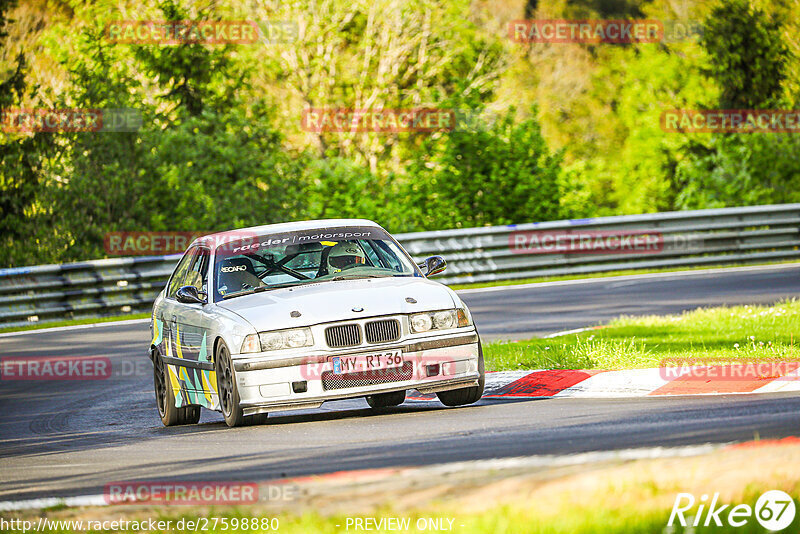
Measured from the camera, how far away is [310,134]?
4241 cm

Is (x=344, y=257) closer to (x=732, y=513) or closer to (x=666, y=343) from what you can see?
(x=666, y=343)

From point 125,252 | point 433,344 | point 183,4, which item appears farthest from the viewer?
point 183,4

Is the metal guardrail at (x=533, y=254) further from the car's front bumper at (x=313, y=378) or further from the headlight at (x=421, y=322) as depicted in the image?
the headlight at (x=421, y=322)

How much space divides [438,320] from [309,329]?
98 centimetres

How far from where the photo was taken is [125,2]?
122ft

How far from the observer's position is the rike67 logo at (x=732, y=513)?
4930 mm

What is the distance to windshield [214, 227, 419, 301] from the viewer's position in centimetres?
1048

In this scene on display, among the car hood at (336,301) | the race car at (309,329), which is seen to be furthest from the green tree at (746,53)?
the car hood at (336,301)

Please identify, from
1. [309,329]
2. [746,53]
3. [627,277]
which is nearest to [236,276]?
[309,329]

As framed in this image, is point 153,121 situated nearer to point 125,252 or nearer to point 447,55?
point 125,252

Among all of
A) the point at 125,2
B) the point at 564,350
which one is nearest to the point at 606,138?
the point at 125,2

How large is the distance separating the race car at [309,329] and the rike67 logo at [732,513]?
14.2 ft

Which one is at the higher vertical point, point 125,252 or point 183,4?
point 183,4

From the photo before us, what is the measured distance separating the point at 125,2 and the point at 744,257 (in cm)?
2019
